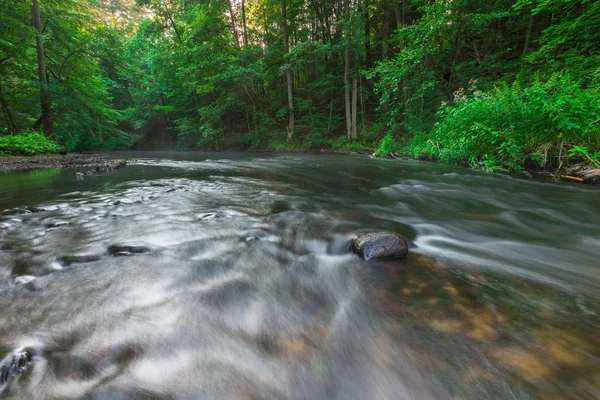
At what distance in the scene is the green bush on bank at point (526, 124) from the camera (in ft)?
16.0

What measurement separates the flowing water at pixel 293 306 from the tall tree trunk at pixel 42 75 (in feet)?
40.9

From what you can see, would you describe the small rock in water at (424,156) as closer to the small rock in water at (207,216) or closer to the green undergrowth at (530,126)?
the green undergrowth at (530,126)

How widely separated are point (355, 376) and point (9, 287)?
7.36ft

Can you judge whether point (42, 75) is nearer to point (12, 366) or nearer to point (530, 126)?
point (12, 366)

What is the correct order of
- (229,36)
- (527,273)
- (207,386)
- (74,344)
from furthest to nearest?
(229,36) < (527,273) < (74,344) < (207,386)

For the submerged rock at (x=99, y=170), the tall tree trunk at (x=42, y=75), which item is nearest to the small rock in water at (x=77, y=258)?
the submerged rock at (x=99, y=170)

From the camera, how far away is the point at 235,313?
1.64m

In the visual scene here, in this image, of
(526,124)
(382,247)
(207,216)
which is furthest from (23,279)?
(526,124)

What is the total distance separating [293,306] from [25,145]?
46.7 ft

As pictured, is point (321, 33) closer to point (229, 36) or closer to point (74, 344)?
point (229, 36)

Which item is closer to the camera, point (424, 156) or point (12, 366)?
point (12, 366)

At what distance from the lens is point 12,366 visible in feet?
3.78

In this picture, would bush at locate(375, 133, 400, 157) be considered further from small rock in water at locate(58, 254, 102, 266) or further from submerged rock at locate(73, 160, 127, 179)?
small rock in water at locate(58, 254, 102, 266)

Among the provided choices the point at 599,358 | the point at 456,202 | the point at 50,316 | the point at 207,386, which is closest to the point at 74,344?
the point at 50,316
